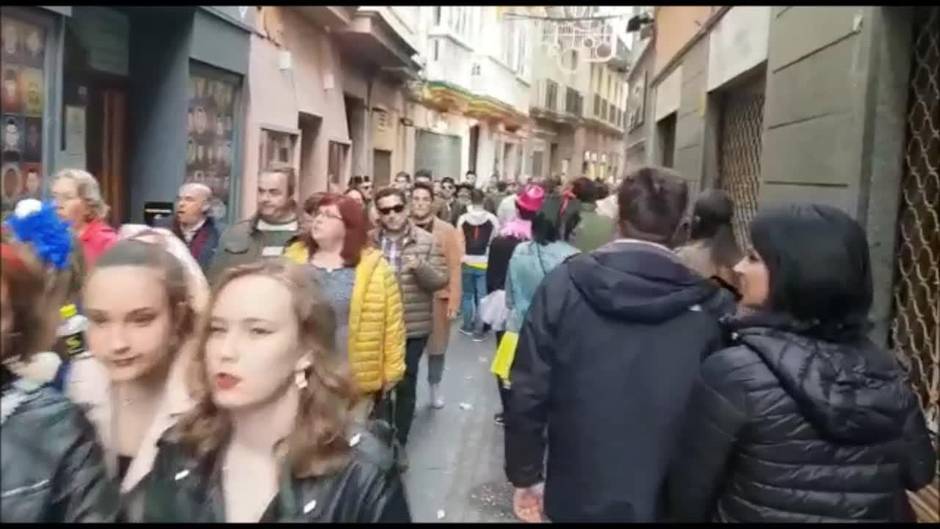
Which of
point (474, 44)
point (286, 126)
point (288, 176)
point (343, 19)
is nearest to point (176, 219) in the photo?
point (288, 176)

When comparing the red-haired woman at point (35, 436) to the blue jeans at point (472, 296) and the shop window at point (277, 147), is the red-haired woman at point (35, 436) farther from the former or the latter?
the shop window at point (277, 147)

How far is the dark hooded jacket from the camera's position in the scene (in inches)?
108

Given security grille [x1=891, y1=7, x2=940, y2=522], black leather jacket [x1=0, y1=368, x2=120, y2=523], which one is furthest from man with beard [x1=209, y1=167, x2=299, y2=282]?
black leather jacket [x1=0, y1=368, x2=120, y2=523]

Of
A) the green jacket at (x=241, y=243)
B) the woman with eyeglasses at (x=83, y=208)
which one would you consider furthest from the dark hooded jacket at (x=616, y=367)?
the green jacket at (x=241, y=243)

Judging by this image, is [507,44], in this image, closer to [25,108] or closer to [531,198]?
[531,198]

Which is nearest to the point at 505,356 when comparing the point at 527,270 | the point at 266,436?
the point at 527,270

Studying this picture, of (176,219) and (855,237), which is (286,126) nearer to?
(176,219)

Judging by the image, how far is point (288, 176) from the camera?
5.18 meters

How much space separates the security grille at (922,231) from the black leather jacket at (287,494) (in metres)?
2.27

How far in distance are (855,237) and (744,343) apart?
29 centimetres

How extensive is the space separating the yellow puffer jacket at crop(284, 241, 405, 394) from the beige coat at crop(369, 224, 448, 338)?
112 centimetres

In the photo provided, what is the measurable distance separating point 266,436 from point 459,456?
13.9 ft

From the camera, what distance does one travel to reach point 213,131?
30.9 ft

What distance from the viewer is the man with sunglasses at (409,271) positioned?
18.3 feet
